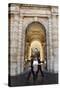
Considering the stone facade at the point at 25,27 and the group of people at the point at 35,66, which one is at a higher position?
the stone facade at the point at 25,27

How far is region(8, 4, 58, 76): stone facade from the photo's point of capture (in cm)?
328

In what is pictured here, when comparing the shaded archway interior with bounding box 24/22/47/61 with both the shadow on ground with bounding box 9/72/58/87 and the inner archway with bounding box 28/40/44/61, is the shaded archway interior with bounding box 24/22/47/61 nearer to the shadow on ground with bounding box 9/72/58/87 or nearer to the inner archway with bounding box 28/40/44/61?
the inner archway with bounding box 28/40/44/61

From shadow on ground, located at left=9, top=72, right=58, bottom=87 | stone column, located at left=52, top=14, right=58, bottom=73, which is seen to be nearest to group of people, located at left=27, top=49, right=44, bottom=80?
shadow on ground, located at left=9, top=72, right=58, bottom=87

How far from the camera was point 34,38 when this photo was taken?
10.9 ft

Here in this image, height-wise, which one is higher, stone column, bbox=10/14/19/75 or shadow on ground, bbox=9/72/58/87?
stone column, bbox=10/14/19/75

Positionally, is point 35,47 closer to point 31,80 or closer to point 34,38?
point 34,38

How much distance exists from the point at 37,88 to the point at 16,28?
0.72 meters

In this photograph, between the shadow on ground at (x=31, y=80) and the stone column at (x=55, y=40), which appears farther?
the stone column at (x=55, y=40)

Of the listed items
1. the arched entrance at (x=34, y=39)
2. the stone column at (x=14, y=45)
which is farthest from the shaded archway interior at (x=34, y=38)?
the stone column at (x=14, y=45)

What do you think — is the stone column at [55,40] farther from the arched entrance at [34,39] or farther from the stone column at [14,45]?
the stone column at [14,45]

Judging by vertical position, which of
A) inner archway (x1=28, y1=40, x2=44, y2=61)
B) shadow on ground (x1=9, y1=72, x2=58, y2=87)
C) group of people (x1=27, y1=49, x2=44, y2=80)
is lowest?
shadow on ground (x1=9, y1=72, x2=58, y2=87)

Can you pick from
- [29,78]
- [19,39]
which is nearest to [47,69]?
[29,78]

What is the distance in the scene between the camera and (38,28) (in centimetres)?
335

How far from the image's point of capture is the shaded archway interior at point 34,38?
3.32 m
